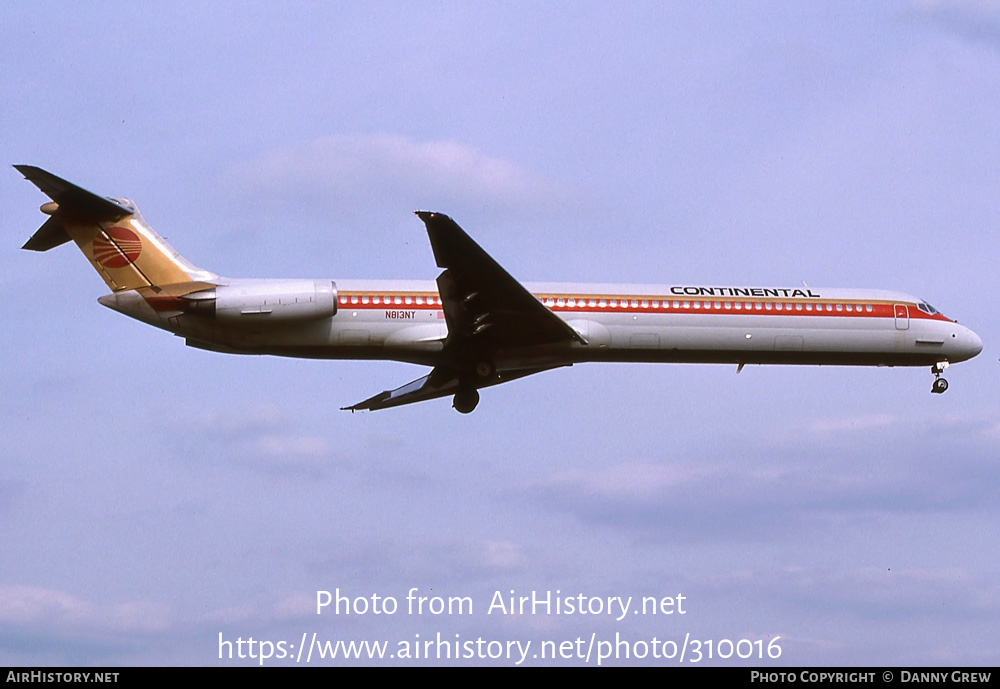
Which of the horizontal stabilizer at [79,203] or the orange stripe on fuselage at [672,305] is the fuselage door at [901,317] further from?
the horizontal stabilizer at [79,203]

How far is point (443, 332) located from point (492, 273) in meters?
2.22

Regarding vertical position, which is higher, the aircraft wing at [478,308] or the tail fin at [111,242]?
the tail fin at [111,242]

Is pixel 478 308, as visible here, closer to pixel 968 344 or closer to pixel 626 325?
pixel 626 325

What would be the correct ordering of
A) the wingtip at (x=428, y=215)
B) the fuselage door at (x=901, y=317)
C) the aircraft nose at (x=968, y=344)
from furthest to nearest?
the aircraft nose at (x=968, y=344)
the fuselage door at (x=901, y=317)
the wingtip at (x=428, y=215)

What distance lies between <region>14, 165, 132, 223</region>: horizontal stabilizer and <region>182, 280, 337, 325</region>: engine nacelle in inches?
116

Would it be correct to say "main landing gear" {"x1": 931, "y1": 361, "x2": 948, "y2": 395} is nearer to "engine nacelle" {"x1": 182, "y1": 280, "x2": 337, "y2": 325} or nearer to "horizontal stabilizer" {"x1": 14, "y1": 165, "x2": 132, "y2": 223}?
"engine nacelle" {"x1": 182, "y1": 280, "x2": 337, "y2": 325}

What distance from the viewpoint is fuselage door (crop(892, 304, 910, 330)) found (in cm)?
3247

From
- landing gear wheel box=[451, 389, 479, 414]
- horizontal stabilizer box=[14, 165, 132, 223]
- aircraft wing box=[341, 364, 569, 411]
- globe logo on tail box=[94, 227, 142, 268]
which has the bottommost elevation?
landing gear wheel box=[451, 389, 479, 414]

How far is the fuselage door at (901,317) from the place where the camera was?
3247 centimetres

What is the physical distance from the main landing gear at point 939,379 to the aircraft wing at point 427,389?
9.96 meters

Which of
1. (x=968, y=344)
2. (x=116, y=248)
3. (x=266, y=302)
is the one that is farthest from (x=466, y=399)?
(x=968, y=344)

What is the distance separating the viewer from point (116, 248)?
95.4 feet

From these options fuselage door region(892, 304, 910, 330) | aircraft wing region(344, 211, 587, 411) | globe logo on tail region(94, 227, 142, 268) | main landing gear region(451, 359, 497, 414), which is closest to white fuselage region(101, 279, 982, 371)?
fuselage door region(892, 304, 910, 330)

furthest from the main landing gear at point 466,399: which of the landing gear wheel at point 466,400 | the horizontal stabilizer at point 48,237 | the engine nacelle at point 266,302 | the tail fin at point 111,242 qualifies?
the horizontal stabilizer at point 48,237
